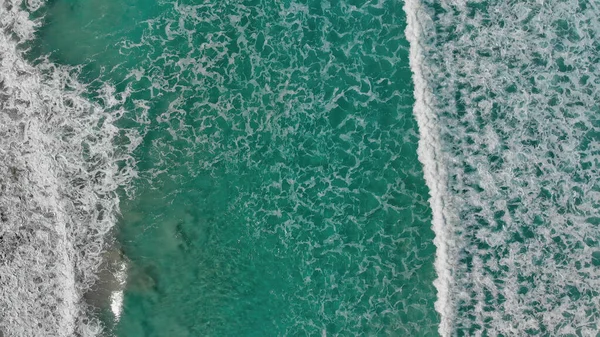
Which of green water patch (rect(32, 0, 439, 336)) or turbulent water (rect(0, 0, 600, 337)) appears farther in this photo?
green water patch (rect(32, 0, 439, 336))

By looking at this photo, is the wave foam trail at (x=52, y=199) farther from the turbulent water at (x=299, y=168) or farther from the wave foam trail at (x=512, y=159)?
the wave foam trail at (x=512, y=159)

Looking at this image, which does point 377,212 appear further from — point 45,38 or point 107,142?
point 45,38

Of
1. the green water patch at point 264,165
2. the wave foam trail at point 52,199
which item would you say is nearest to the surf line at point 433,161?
the green water patch at point 264,165

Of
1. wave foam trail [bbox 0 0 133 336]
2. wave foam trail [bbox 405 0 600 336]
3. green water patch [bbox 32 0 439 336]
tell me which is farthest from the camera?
wave foam trail [bbox 0 0 133 336]

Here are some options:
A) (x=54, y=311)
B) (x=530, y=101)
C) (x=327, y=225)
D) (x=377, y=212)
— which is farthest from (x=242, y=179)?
(x=530, y=101)

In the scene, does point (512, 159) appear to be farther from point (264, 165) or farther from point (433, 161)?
point (264, 165)

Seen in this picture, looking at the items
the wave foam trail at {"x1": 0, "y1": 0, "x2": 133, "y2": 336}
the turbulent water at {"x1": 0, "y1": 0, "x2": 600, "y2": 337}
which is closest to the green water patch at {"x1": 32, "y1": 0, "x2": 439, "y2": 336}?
the turbulent water at {"x1": 0, "y1": 0, "x2": 600, "y2": 337}

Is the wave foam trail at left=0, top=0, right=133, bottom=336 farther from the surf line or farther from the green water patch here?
the surf line

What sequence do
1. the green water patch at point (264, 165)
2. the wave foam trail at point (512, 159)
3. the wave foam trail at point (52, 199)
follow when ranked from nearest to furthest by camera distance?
the wave foam trail at point (512, 159), the green water patch at point (264, 165), the wave foam trail at point (52, 199)
